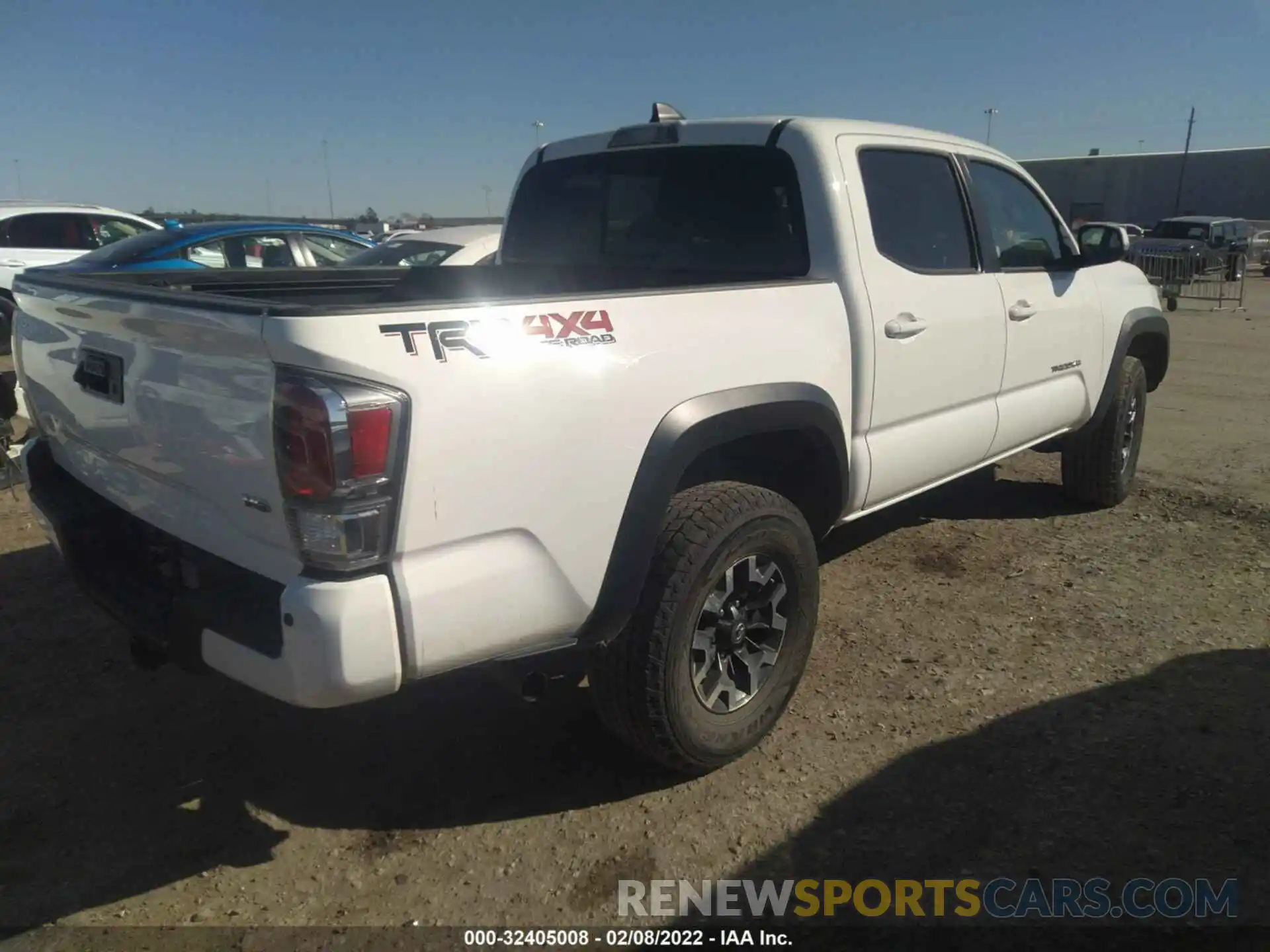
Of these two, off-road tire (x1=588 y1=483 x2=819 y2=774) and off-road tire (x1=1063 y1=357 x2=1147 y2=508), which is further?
off-road tire (x1=1063 y1=357 x2=1147 y2=508)

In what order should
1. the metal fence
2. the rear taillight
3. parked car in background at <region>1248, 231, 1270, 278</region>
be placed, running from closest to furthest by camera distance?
the rear taillight < the metal fence < parked car in background at <region>1248, 231, 1270, 278</region>

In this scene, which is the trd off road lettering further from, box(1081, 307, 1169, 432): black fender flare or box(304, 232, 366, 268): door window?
box(304, 232, 366, 268): door window

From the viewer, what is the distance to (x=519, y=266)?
4.10 meters

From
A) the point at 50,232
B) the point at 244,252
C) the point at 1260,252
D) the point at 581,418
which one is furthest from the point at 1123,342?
the point at 1260,252

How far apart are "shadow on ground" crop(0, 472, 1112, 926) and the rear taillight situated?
53cm

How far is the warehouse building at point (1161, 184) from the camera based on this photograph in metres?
51.9

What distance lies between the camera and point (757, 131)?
3.39 m

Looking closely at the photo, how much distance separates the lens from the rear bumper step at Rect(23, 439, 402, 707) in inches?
76.7

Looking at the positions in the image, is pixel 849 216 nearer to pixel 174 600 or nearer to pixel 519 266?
pixel 519 266

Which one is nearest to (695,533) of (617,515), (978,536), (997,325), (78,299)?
(617,515)

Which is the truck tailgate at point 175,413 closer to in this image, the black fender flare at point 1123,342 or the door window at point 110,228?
the black fender flare at point 1123,342

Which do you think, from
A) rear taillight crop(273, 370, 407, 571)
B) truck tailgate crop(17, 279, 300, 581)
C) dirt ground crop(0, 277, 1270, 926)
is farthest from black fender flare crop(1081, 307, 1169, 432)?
truck tailgate crop(17, 279, 300, 581)

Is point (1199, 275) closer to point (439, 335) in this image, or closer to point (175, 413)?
point (439, 335)

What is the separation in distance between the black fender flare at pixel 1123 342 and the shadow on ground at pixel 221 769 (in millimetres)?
2760
